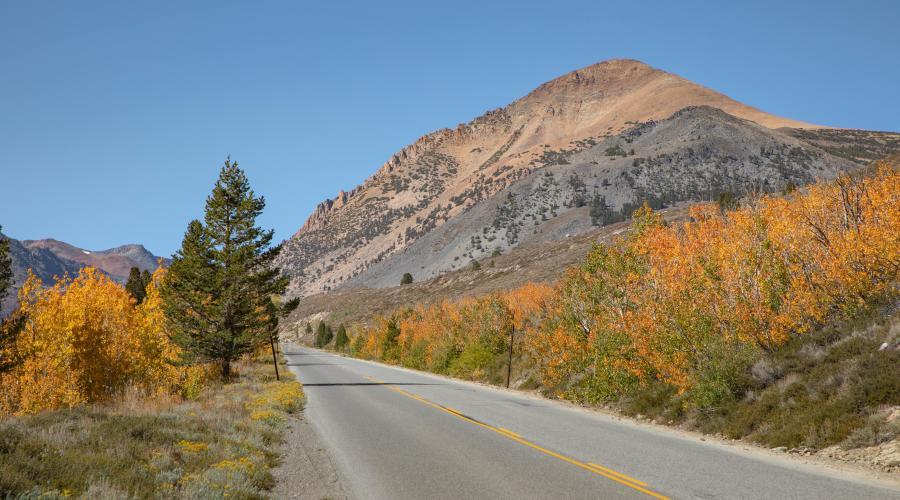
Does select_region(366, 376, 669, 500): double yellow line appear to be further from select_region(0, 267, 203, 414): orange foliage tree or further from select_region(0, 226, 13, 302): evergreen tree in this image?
select_region(0, 226, 13, 302): evergreen tree

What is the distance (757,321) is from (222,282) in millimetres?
25366

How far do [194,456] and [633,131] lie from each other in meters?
185

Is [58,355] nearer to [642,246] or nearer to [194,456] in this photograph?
[194,456]

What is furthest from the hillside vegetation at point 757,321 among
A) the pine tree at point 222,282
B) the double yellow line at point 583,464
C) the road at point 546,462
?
the pine tree at point 222,282

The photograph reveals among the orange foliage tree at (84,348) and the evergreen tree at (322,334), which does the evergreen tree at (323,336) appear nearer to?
the evergreen tree at (322,334)

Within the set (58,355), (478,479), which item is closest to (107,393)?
(58,355)

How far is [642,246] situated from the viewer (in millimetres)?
21719

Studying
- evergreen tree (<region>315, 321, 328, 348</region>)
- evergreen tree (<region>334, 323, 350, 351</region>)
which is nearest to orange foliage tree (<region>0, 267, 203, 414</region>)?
evergreen tree (<region>334, 323, 350, 351</region>)

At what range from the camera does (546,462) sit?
9406 mm

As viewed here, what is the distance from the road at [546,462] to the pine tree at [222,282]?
15.7 metres

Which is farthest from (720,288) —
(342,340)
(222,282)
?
(342,340)

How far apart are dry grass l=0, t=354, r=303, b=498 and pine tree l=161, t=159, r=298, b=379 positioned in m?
17.1

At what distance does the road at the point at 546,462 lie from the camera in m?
7.61

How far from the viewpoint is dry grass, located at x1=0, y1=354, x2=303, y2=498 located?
658 cm
